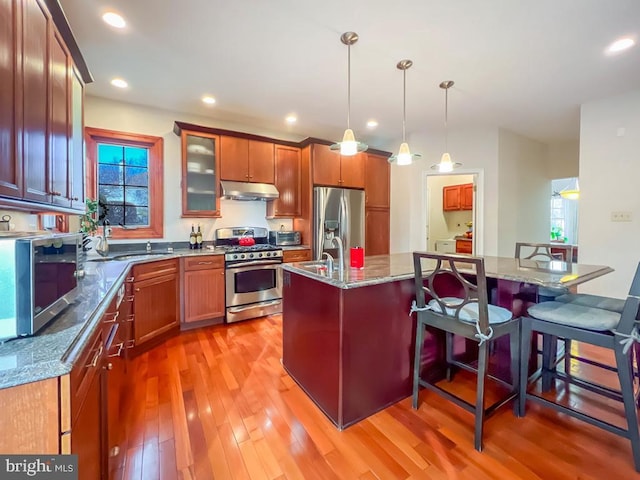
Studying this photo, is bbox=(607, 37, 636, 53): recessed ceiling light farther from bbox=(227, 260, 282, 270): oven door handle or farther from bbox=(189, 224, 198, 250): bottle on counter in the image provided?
bbox=(189, 224, 198, 250): bottle on counter

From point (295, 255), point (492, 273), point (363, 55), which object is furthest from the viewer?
point (295, 255)

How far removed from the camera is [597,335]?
1533 mm

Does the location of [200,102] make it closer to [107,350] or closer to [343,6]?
[343,6]

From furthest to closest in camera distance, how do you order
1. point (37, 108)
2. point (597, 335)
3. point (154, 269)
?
point (154, 269) → point (597, 335) → point (37, 108)

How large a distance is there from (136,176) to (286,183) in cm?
191

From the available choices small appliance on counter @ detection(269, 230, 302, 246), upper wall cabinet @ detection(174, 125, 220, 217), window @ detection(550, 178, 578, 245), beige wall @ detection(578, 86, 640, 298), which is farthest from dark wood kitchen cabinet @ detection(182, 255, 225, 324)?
window @ detection(550, 178, 578, 245)

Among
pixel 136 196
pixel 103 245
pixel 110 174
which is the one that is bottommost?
pixel 103 245

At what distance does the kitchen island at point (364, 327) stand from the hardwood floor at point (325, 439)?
0.14 m

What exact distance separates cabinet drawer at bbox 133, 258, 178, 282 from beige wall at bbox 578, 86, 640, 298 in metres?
4.76

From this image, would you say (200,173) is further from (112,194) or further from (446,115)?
(446,115)

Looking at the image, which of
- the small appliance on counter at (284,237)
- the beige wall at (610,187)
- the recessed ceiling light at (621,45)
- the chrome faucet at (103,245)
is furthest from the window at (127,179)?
the beige wall at (610,187)

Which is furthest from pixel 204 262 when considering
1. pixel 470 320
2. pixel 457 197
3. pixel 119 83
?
pixel 457 197

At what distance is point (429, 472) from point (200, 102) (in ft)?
13.0

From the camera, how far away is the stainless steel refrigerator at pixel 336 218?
4.12m
